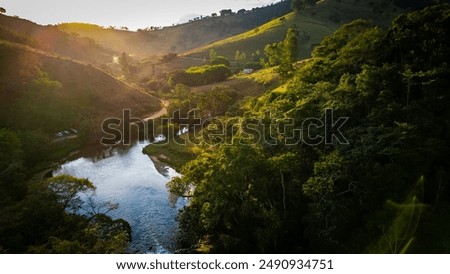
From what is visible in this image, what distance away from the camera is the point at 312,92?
4878 cm

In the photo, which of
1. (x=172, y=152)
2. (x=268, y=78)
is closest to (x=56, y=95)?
(x=172, y=152)

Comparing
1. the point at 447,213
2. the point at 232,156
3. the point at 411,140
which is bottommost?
the point at 447,213

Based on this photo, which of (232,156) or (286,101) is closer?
(232,156)

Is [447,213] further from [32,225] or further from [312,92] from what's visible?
[32,225]

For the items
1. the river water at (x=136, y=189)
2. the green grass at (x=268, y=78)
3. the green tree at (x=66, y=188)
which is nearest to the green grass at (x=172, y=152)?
the river water at (x=136, y=189)

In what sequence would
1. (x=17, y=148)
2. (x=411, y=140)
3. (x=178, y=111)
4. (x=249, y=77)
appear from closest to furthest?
(x=411, y=140) → (x=17, y=148) → (x=178, y=111) → (x=249, y=77)

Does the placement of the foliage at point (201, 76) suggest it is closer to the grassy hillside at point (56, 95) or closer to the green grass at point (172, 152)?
the grassy hillside at point (56, 95)

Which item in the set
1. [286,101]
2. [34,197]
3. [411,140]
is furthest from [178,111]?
[411,140]

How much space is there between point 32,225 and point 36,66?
92514mm

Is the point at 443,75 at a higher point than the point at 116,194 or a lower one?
higher

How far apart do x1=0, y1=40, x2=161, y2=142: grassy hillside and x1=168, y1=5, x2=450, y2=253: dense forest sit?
196 feet

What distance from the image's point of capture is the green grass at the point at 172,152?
67.0 meters

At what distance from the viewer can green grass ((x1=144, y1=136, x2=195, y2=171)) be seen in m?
67.0

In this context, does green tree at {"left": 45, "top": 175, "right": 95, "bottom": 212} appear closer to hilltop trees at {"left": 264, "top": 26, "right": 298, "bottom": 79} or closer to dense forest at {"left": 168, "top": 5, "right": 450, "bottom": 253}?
dense forest at {"left": 168, "top": 5, "right": 450, "bottom": 253}
